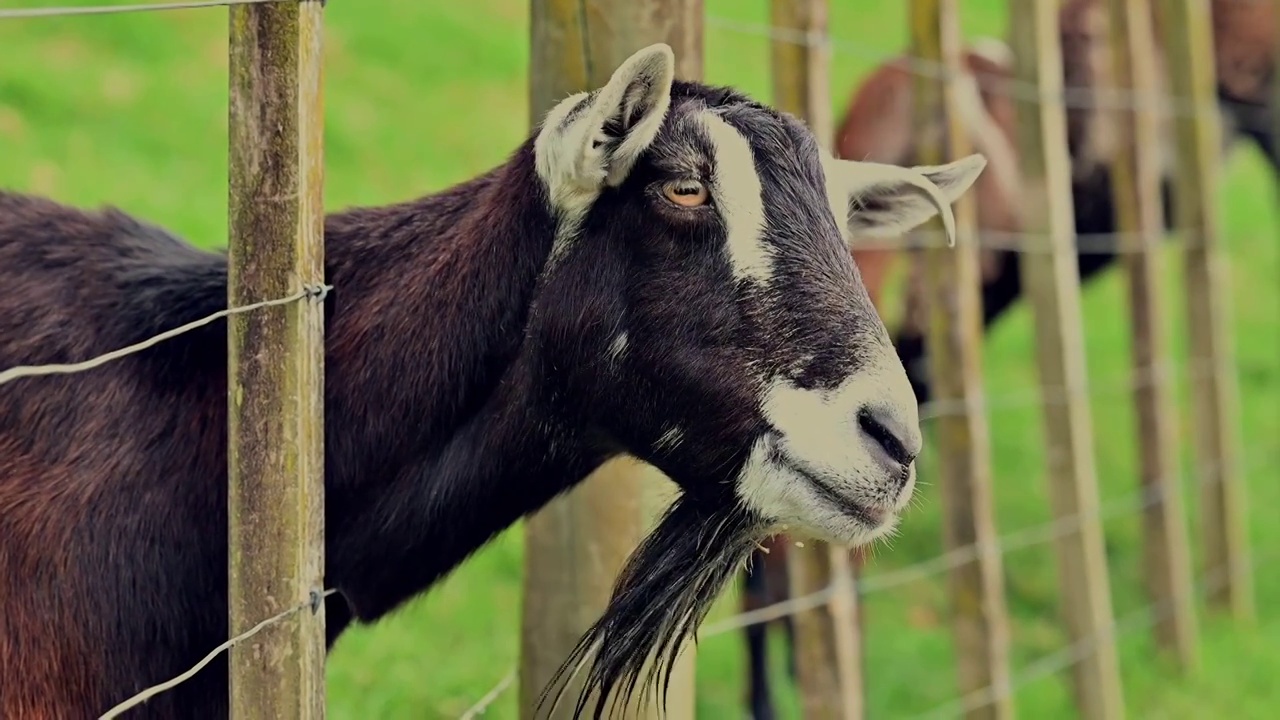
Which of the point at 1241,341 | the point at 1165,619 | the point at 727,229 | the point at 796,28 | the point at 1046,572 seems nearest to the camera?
the point at 727,229

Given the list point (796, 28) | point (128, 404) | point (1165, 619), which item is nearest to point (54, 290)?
point (128, 404)

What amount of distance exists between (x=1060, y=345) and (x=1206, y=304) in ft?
6.69

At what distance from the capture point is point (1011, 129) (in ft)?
25.4

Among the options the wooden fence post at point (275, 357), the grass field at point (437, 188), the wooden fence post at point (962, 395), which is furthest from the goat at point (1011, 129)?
the wooden fence post at point (275, 357)

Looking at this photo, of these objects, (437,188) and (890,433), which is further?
(437,188)

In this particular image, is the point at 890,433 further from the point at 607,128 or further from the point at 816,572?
the point at 816,572

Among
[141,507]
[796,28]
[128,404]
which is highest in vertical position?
[796,28]

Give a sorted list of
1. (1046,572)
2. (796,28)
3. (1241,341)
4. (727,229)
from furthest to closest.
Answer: (1241,341) < (1046,572) < (796,28) < (727,229)

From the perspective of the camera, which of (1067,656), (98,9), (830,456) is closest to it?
(98,9)

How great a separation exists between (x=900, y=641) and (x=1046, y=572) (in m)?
1.33

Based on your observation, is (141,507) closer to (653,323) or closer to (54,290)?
(54,290)

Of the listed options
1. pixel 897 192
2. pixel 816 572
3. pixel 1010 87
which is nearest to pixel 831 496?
pixel 897 192

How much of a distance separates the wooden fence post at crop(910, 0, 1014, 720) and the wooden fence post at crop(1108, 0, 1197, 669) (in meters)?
1.84

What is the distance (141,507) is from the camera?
2.73 m
